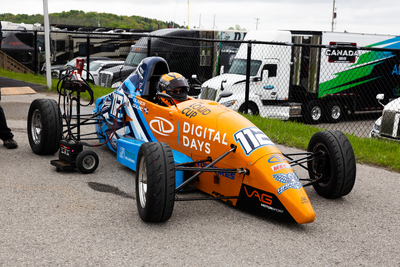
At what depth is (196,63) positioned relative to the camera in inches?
787

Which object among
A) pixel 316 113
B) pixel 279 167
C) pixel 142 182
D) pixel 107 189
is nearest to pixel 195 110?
pixel 142 182

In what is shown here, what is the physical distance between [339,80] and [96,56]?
16.8 metres

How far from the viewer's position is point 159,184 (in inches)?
166

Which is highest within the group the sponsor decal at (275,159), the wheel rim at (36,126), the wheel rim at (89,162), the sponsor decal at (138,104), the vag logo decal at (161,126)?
the sponsor decal at (138,104)

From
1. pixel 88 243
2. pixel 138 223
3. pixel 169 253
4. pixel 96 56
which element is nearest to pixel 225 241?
pixel 169 253

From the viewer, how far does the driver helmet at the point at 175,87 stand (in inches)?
236

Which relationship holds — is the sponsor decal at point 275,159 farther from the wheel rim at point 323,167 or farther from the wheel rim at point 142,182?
the wheel rim at point 142,182

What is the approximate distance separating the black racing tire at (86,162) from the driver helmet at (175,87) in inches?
53.2

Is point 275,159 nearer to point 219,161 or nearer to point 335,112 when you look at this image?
point 219,161

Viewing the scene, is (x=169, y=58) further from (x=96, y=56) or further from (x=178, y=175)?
(x=178, y=175)

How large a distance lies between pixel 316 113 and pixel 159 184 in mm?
12882

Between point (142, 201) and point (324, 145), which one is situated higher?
point (324, 145)

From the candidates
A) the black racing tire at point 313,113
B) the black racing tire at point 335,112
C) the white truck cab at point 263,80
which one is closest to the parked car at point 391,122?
the white truck cab at point 263,80

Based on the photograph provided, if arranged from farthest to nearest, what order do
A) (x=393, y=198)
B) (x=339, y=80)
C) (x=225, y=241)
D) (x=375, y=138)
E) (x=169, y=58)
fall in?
1. (x=169, y=58)
2. (x=339, y=80)
3. (x=375, y=138)
4. (x=393, y=198)
5. (x=225, y=241)
